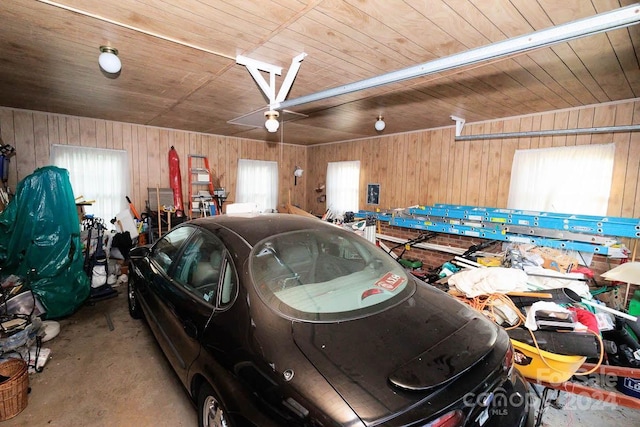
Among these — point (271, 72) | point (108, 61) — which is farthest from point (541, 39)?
point (108, 61)

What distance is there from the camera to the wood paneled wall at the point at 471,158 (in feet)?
10.2

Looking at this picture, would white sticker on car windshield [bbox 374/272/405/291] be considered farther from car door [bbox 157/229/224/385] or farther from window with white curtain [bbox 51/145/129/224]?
window with white curtain [bbox 51/145/129/224]

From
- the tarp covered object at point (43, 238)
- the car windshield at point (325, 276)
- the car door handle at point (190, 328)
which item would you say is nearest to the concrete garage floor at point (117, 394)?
the tarp covered object at point (43, 238)

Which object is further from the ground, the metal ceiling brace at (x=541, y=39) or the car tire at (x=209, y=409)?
the metal ceiling brace at (x=541, y=39)

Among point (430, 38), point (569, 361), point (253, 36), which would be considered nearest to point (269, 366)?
point (569, 361)

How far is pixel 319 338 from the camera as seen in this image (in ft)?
3.80

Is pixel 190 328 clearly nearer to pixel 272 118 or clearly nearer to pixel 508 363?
pixel 508 363

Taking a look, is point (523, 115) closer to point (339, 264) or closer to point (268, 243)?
point (339, 264)

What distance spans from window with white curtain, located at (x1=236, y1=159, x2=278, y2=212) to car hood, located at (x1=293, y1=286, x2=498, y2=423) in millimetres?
5313

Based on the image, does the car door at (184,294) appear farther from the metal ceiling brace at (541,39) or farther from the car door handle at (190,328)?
the metal ceiling brace at (541,39)

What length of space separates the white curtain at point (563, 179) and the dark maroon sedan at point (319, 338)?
9.97ft

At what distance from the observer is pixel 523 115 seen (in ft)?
12.4

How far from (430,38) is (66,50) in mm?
2701

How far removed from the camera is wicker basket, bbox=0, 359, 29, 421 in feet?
5.86
